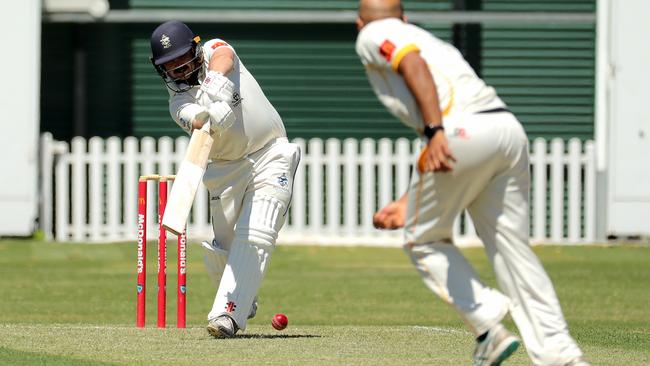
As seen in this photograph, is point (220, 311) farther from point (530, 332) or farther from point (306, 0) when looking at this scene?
point (306, 0)

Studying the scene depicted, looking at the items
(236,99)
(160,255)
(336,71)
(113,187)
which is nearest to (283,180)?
(236,99)

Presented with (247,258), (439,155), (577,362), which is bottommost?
(577,362)

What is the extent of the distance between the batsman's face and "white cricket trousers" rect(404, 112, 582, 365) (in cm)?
249

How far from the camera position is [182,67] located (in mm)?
8656

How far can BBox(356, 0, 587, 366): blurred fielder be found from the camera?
249 inches

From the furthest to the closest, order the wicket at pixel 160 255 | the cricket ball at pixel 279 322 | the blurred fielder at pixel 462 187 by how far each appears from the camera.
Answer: the cricket ball at pixel 279 322
the wicket at pixel 160 255
the blurred fielder at pixel 462 187

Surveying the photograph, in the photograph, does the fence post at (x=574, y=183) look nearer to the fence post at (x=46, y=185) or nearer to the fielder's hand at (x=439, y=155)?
the fence post at (x=46, y=185)

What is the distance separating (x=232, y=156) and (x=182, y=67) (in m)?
0.59

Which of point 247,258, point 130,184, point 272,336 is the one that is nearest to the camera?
point 247,258

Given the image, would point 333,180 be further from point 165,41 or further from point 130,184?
point 165,41

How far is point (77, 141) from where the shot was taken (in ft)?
60.5

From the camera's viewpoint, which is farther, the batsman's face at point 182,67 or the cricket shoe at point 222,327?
the batsman's face at point 182,67

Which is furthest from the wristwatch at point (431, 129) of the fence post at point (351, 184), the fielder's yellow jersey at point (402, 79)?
the fence post at point (351, 184)

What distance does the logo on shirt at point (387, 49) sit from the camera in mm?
6352
